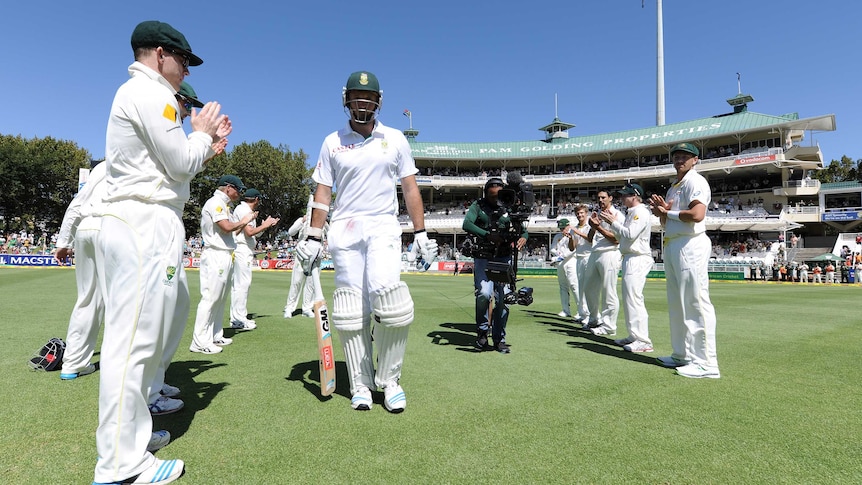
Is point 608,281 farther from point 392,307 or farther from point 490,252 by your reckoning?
point 392,307

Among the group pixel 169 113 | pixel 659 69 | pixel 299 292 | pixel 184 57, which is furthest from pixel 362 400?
pixel 659 69

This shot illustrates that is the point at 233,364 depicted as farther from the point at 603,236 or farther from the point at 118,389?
the point at 603,236

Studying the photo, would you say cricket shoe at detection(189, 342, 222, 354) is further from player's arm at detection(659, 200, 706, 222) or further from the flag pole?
the flag pole

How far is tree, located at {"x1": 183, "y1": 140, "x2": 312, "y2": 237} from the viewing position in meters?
54.6

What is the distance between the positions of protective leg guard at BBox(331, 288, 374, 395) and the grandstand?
108ft

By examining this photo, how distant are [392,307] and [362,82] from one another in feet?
6.04

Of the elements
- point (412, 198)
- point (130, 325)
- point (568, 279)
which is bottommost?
point (568, 279)

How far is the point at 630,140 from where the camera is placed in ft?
150

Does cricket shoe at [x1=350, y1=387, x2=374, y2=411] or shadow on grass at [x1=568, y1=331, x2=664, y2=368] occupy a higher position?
cricket shoe at [x1=350, y1=387, x2=374, y2=411]

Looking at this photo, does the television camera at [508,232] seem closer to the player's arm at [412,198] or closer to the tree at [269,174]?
the player's arm at [412,198]

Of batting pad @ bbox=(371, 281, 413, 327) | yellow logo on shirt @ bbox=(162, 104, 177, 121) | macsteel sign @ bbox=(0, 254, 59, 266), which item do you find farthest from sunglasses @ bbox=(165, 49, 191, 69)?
macsteel sign @ bbox=(0, 254, 59, 266)

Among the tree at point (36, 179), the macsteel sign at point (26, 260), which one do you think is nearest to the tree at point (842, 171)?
the macsteel sign at point (26, 260)

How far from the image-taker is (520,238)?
587cm

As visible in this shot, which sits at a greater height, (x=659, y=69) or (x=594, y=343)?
(x=659, y=69)
